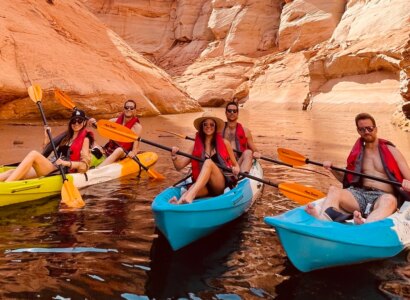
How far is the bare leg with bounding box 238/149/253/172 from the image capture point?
501cm

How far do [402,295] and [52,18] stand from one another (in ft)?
45.1

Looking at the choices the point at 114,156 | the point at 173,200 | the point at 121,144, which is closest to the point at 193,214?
the point at 173,200

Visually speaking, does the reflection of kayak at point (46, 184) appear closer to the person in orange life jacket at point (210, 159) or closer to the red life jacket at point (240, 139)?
the person in orange life jacket at point (210, 159)

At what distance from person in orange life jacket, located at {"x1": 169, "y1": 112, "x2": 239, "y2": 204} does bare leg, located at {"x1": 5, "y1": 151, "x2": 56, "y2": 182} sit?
1.58 meters

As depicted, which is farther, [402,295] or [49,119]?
[49,119]

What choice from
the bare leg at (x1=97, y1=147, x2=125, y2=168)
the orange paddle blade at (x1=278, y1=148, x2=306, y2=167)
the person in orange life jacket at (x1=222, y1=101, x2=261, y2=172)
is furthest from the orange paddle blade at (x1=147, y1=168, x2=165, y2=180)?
the orange paddle blade at (x1=278, y1=148, x2=306, y2=167)

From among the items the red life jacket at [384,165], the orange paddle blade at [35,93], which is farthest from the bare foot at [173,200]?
the orange paddle blade at [35,93]

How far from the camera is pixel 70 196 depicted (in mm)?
4496

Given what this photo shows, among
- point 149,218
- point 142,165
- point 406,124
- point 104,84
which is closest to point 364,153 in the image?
point 149,218

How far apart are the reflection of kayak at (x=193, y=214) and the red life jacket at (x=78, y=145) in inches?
61.2

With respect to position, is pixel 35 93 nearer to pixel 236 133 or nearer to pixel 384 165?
pixel 236 133

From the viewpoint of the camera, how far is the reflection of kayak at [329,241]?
277cm

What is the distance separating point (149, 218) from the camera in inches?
163

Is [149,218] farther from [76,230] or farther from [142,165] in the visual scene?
[142,165]
